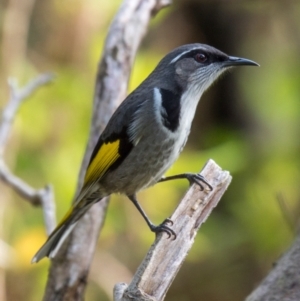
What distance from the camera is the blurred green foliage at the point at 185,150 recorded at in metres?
4.73

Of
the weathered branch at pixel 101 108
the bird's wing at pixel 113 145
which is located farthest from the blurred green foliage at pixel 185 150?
the bird's wing at pixel 113 145

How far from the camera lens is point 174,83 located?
11.0ft

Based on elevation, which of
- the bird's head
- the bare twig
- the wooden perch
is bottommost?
the wooden perch

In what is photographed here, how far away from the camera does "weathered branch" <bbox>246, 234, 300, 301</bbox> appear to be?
7.98 feet

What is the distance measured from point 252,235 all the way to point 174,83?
2.78 metres

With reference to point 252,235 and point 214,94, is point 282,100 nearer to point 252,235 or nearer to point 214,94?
point 252,235

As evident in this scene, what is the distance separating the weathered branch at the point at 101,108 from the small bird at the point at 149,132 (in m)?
0.08

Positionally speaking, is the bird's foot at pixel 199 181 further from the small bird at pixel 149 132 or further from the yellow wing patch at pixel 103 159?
the yellow wing patch at pixel 103 159

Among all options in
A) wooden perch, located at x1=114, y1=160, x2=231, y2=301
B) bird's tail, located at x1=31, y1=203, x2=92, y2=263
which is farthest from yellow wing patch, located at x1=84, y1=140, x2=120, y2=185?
wooden perch, located at x1=114, y1=160, x2=231, y2=301

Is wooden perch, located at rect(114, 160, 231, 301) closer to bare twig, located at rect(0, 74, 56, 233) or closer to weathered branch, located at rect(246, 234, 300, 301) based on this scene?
weathered branch, located at rect(246, 234, 300, 301)

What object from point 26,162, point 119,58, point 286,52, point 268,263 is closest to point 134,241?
point 26,162

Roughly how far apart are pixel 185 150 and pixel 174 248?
8.95 feet

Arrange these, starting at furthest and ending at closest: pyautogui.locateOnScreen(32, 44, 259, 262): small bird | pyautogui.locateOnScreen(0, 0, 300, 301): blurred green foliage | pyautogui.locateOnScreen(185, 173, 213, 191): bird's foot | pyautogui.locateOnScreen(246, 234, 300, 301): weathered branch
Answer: pyautogui.locateOnScreen(0, 0, 300, 301): blurred green foliage
pyautogui.locateOnScreen(32, 44, 259, 262): small bird
pyautogui.locateOnScreen(185, 173, 213, 191): bird's foot
pyautogui.locateOnScreen(246, 234, 300, 301): weathered branch

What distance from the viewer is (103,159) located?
3338 millimetres
